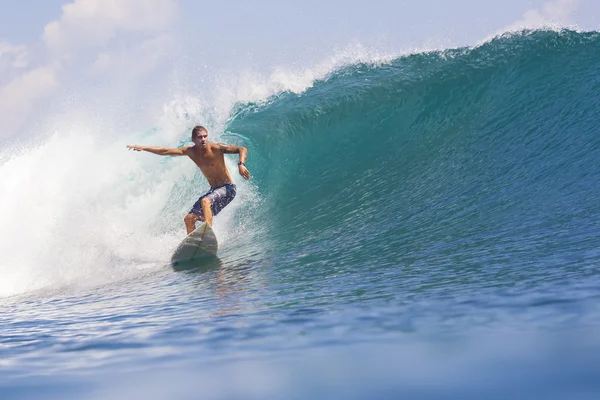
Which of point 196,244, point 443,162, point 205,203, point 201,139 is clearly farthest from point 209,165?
point 443,162

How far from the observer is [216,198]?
8688 millimetres

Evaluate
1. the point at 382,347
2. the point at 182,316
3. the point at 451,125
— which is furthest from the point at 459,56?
the point at 382,347

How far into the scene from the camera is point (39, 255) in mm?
9648

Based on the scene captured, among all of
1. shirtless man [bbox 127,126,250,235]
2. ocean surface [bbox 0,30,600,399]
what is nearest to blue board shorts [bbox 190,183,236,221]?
shirtless man [bbox 127,126,250,235]

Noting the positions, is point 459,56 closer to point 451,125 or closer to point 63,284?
point 451,125

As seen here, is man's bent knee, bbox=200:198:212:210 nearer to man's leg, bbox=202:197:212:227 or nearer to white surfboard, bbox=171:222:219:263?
man's leg, bbox=202:197:212:227

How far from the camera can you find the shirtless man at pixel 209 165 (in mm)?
8562

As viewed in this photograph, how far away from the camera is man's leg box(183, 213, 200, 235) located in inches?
329

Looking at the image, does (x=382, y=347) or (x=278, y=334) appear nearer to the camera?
(x=382, y=347)

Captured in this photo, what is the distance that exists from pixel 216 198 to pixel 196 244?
764mm

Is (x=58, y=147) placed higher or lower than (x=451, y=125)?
higher

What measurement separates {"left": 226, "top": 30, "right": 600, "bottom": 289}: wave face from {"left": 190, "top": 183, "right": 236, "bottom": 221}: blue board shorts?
0.80 m

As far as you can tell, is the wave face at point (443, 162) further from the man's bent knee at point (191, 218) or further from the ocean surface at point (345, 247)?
the man's bent knee at point (191, 218)

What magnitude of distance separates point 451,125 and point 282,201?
11.2 feet
